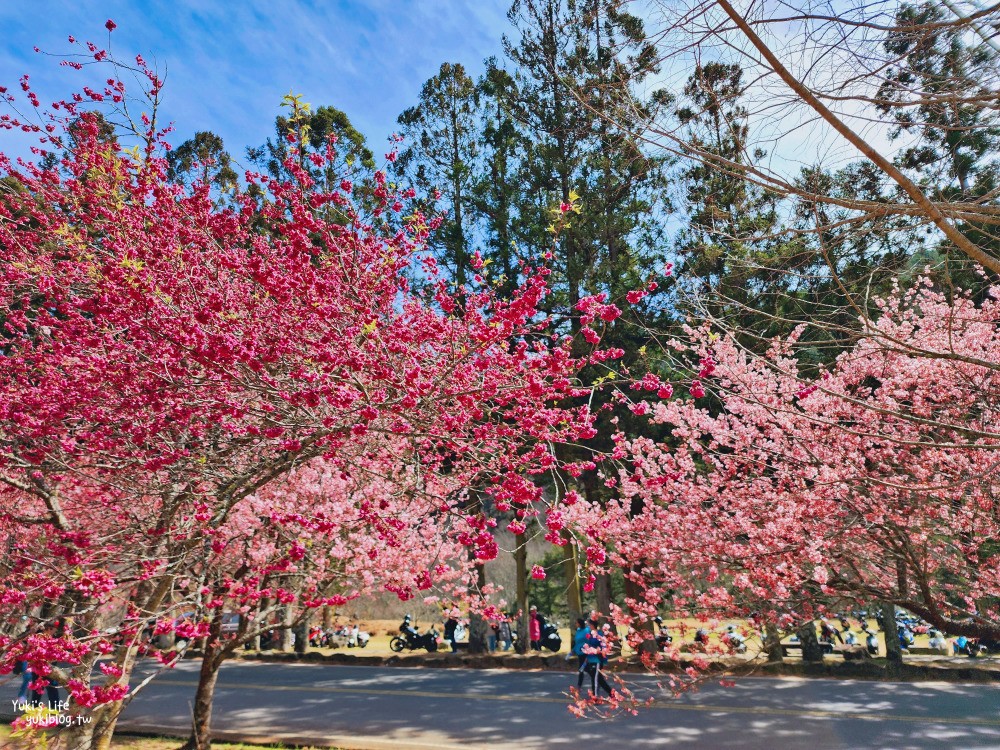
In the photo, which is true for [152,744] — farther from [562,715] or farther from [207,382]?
[207,382]

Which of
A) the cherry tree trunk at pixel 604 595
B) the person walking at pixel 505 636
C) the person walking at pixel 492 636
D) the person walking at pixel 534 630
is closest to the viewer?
the cherry tree trunk at pixel 604 595

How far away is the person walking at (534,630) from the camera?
18.1 metres

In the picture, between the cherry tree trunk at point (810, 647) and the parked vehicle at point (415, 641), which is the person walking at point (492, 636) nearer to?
the parked vehicle at point (415, 641)

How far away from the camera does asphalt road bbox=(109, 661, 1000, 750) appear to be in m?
8.85

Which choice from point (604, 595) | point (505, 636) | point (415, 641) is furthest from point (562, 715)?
point (415, 641)

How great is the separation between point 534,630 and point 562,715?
306 inches

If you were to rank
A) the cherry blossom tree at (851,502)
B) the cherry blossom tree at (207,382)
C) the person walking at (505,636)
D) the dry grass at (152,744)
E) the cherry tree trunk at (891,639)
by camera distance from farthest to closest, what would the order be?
the person walking at (505,636), the cherry tree trunk at (891,639), the dry grass at (152,744), the cherry blossom tree at (851,502), the cherry blossom tree at (207,382)

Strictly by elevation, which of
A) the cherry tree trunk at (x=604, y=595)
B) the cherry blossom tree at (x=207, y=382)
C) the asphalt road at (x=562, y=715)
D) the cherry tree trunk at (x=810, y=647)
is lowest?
the asphalt road at (x=562, y=715)

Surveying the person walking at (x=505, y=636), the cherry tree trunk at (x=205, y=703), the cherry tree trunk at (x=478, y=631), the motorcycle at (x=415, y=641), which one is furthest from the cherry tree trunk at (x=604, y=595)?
the cherry tree trunk at (x=205, y=703)

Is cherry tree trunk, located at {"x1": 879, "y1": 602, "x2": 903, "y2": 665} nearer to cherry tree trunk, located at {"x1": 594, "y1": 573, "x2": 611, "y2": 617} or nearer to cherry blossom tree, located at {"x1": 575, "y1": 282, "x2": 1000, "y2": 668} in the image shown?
cherry blossom tree, located at {"x1": 575, "y1": 282, "x2": 1000, "y2": 668}

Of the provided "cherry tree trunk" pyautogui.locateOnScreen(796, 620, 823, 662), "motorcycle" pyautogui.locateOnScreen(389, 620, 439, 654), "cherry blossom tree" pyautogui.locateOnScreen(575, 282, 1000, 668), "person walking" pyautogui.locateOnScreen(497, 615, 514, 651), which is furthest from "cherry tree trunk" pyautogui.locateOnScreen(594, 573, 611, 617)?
"motorcycle" pyautogui.locateOnScreen(389, 620, 439, 654)

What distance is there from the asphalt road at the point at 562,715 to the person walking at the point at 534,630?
3.32 meters

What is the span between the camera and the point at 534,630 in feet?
59.7

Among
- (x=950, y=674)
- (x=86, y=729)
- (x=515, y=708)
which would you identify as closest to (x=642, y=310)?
(x=515, y=708)
